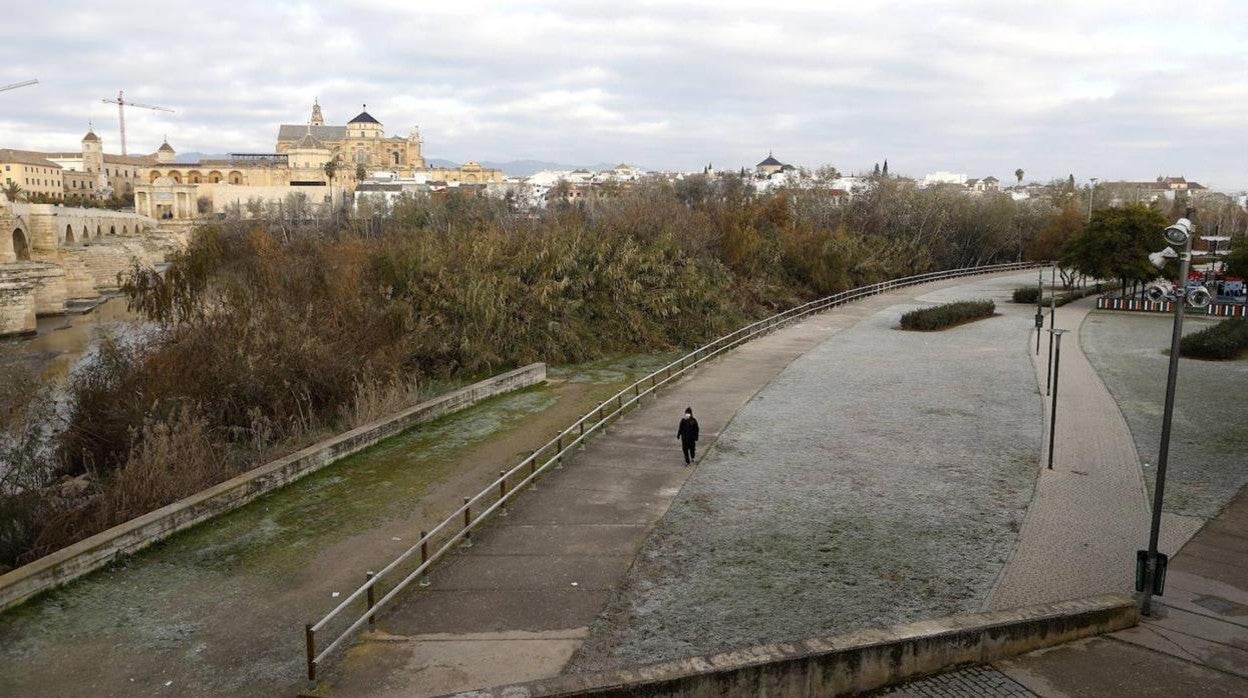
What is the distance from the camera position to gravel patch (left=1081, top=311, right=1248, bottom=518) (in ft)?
49.0

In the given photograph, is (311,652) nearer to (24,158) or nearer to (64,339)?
(64,339)

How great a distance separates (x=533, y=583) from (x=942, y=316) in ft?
91.5

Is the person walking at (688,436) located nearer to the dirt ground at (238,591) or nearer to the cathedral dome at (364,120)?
the dirt ground at (238,591)

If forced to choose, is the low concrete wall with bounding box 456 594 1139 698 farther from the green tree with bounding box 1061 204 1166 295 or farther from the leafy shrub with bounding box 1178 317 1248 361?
the green tree with bounding box 1061 204 1166 295

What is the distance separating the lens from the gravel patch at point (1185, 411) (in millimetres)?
14945

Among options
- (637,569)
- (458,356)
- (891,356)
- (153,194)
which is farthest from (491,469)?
(153,194)

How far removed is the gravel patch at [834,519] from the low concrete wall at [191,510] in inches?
284

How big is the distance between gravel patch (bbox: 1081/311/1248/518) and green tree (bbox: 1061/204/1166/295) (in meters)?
7.72

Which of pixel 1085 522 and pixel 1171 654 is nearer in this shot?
pixel 1171 654

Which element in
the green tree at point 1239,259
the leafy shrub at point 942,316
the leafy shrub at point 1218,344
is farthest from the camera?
the green tree at point 1239,259

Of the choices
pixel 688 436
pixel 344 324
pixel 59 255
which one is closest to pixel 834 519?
pixel 688 436

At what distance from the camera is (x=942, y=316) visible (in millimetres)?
34625

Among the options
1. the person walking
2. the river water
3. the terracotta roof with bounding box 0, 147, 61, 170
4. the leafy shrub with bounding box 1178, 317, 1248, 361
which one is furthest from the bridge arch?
the terracotta roof with bounding box 0, 147, 61, 170

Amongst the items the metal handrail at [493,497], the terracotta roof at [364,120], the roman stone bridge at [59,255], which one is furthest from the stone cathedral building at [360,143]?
the metal handrail at [493,497]
